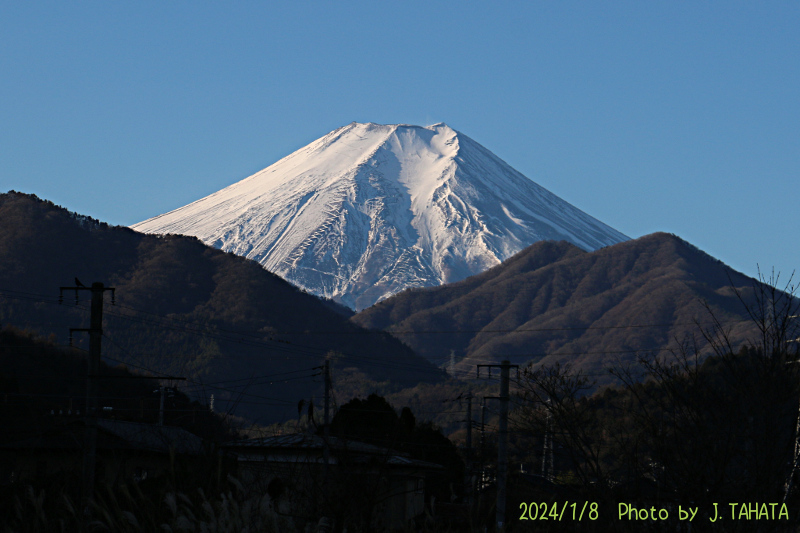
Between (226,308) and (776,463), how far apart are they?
115440 mm

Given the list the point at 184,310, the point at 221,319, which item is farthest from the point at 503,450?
the point at 184,310

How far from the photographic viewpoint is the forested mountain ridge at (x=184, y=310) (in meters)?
100

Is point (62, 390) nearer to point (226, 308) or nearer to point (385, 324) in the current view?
point (226, 308)

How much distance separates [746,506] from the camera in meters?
7.48

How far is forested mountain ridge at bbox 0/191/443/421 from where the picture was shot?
100m

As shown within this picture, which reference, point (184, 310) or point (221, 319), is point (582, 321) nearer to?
point (221, 319)

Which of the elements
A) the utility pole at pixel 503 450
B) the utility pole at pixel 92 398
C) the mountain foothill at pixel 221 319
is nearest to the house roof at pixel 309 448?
the utility pole at pixel 503 450

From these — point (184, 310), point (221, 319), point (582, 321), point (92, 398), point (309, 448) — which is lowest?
point (92, 398)

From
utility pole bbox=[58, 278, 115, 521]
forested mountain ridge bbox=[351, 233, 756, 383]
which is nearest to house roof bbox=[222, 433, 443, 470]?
utility pole bbox=[58, 278, 115, 521]

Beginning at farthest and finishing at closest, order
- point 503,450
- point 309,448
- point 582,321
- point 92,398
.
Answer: point 582,321
point 503,450
point 92,398
point 309,448

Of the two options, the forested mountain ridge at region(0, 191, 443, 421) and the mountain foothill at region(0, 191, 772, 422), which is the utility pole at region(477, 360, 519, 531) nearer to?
the mountain foothill at region(0, 191, 772, 422)

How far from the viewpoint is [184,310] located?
390 ft

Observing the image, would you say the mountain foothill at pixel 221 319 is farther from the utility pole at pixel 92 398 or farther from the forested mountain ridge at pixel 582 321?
the utility pole at pixel 92 398

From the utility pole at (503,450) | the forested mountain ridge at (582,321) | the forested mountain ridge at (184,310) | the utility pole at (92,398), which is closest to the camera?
the utility pole at (92,398)
